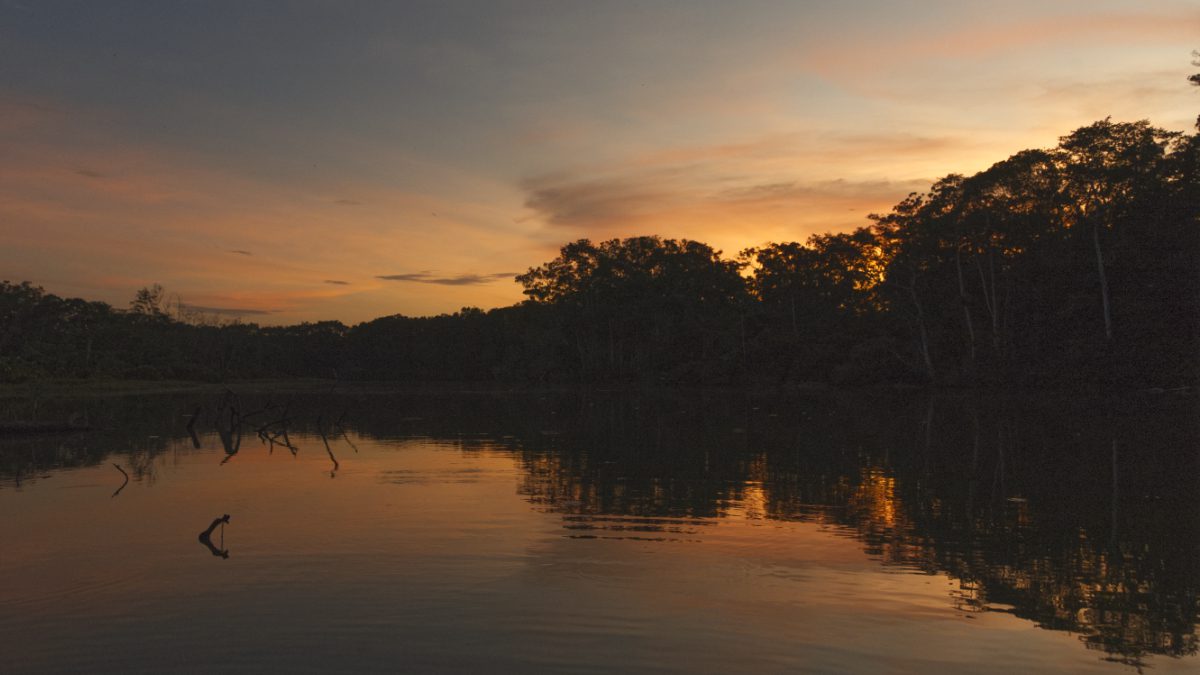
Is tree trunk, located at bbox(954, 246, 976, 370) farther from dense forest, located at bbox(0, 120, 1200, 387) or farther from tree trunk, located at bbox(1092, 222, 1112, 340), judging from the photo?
tree trunk, located at bbox(1092, 222, 1112, 340)

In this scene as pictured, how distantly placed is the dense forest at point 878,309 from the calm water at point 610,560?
3780cm

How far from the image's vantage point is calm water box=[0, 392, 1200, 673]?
27.2 ft

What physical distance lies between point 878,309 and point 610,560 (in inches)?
3237

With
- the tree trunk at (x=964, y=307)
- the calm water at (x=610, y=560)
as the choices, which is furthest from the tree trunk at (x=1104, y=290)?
the calm water at (x=610, y=560)

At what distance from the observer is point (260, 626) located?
8.98 metres

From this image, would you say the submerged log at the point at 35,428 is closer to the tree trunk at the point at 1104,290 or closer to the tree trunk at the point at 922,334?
the tree trunk at the point at 1104,290

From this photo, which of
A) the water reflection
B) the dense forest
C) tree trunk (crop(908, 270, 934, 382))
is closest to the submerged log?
the water reflection

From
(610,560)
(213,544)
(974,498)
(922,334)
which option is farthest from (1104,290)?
(213,544)

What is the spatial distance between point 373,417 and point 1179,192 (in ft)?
178

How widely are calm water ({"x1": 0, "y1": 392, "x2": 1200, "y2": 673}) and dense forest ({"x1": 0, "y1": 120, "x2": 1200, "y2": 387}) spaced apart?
1488 inches

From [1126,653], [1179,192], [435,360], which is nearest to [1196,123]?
[1179,192]

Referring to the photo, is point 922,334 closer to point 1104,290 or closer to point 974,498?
point 1104,290

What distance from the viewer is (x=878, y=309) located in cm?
8875

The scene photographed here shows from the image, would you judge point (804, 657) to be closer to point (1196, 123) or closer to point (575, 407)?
point (575, 407)
